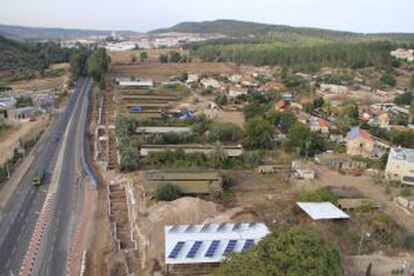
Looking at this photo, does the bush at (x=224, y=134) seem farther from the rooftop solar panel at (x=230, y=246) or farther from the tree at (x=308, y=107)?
the rooftop solar panel at (x=230, y=246)

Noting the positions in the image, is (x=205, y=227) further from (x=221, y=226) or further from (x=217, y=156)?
(x=217, y=156)

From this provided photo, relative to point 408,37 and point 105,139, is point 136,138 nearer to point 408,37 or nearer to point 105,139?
point 105,139

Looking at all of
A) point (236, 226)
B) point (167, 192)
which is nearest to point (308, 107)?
point (167, 192)

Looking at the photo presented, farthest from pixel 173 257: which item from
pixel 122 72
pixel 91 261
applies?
pixel 122 72

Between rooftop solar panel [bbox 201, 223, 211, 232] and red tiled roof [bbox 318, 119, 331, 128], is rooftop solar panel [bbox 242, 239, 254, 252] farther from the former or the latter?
red tiled roof [bbox 318, 119, 331, 128]

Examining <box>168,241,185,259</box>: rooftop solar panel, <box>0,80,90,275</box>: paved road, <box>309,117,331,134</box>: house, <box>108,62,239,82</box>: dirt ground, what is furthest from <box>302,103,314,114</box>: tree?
<box>168,241,185,259</box>: rooftop solar panel

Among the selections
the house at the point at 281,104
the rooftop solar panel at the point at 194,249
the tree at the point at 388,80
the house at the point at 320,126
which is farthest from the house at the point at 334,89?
the rooftop solar panel at the point at 194,249

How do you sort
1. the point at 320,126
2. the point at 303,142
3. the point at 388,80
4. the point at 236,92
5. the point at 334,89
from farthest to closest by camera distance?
the point at 388,80 < the point at 334,89 < the point at 236,92 < the point at 320,126 < the point at 303,142
